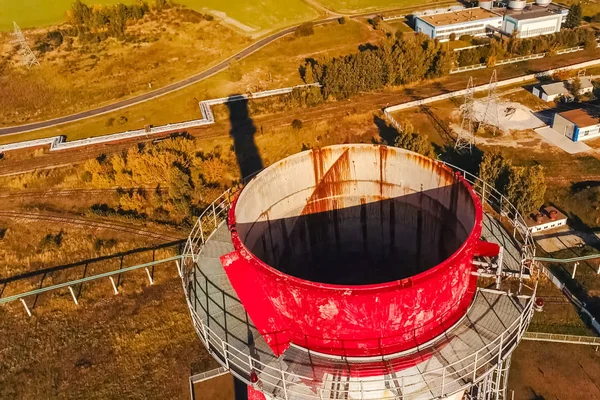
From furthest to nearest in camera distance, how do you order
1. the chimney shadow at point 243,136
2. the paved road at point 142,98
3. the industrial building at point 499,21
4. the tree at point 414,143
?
1. the industrial building at point 499,21
2. the paved road at point 142,98
3. the chimney shadow at point 243,136
4. the tree at point 414,143

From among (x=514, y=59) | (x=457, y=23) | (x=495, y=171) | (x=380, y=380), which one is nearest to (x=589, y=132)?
(x=495, y=171)

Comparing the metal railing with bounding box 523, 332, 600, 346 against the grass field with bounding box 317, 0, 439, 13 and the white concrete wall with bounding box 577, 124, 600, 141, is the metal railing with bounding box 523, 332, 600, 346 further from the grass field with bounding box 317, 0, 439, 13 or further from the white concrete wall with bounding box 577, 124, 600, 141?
the grass field with bounding box 317, 0, 439, 13

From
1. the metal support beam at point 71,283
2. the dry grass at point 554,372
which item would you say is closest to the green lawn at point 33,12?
the metal support beam at point 71,283

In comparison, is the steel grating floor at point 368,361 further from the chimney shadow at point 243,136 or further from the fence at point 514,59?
the fence at point 514,59

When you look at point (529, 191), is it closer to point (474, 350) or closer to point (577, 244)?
point (577, 244)

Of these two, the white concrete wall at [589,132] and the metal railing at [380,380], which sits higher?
the metal railing at [380,380]

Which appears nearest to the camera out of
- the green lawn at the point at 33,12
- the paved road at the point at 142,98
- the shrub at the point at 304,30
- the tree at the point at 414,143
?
the tree at the point at 414,143

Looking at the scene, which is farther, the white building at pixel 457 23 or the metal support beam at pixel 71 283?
the white building at pixel 457 23
